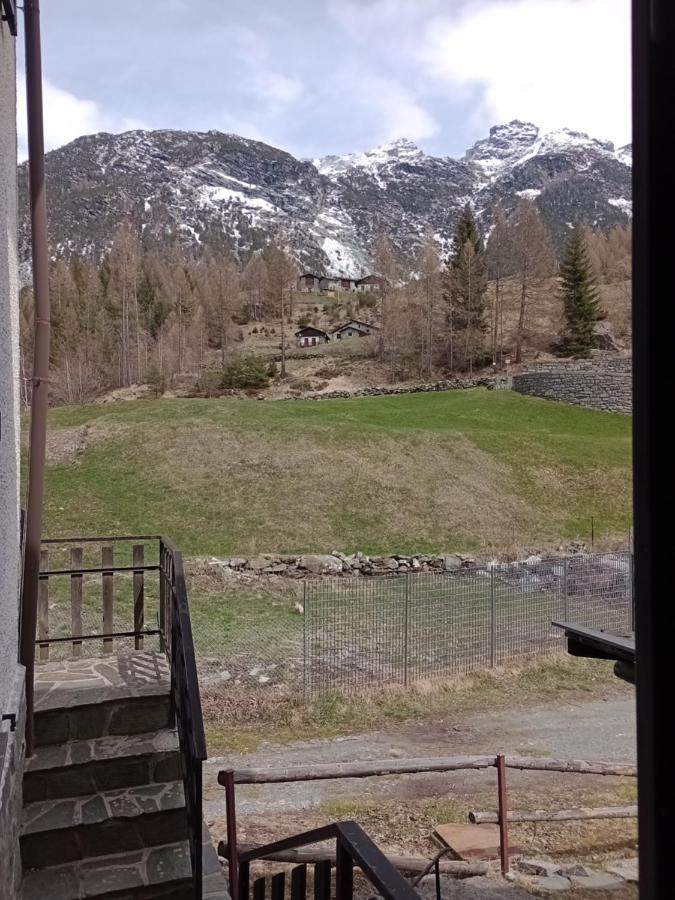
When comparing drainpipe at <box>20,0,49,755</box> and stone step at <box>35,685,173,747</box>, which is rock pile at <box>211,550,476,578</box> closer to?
stone step at <box>35,685,173,747</box>

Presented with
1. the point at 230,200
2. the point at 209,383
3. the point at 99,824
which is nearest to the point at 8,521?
the point at 99,824

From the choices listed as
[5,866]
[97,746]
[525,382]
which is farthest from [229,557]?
[525,382]

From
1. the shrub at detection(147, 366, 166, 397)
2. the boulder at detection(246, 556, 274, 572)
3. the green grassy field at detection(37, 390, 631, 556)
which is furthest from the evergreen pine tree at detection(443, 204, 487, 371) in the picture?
the boulder at detection(246, 556, 274, 572)

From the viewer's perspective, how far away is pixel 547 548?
1636 cm

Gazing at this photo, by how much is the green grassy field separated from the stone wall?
5.34 meters

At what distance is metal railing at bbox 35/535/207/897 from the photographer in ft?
10.2

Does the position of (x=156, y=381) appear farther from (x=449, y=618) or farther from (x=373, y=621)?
(x=449, y=618)

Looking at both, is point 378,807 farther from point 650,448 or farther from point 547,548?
point 547,548

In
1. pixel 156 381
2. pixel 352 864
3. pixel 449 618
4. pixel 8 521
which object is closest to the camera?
pixel 352 864

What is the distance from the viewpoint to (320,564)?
14.0m

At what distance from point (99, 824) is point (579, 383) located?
104ft

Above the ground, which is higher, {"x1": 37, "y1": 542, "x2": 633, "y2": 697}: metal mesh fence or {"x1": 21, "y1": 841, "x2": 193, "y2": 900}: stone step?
{"x1": 21, "y1": 841, "x2": 193, "y2": 900}: stone step

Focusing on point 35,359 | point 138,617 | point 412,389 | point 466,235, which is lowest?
point 138,617

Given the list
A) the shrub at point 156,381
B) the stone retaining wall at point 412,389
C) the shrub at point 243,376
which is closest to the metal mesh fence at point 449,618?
the stone retaining wall at point 412,389
